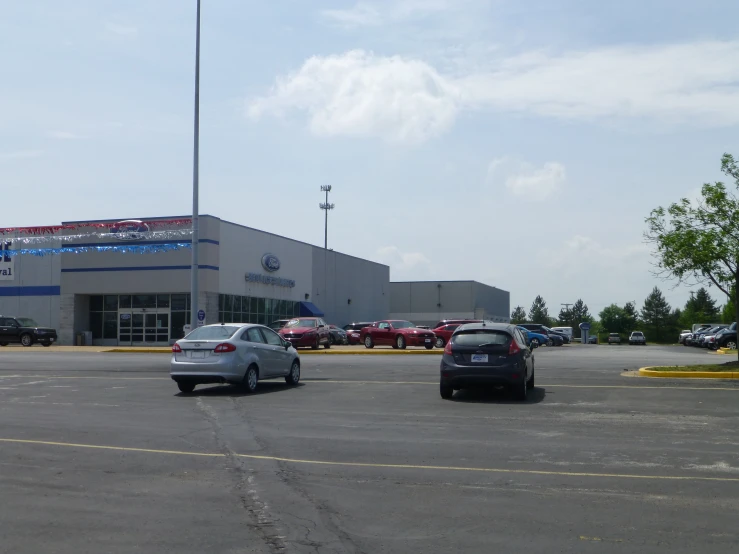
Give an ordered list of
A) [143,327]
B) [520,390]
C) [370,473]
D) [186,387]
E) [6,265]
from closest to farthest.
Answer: [370,473] → [520,390] → [186,387] → [143,327] → [6,265]

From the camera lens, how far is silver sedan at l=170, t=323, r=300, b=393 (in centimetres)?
1748

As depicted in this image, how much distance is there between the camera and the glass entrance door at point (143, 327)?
52375 mm

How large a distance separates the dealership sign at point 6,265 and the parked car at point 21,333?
622cm

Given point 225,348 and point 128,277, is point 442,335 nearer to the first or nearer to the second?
point 128,277

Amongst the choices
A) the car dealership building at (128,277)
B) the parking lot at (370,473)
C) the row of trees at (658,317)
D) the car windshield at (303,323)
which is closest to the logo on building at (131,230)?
the car dealership building at (128,277)

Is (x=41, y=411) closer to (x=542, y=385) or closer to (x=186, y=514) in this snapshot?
(x=186, y=514)

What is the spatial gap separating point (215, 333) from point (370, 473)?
9715 millimetres

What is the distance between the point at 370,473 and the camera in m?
8.99

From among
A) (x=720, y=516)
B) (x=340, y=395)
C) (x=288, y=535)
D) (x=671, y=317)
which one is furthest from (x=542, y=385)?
(x=671, y=317)

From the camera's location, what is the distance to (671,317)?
145250mm

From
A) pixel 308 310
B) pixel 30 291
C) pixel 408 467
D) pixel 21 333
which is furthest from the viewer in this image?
pixel 308 310

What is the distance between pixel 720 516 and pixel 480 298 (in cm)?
9431

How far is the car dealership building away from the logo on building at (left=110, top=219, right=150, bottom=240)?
62 millimetres

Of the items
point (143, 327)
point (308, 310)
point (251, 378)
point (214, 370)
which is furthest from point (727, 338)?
point (214, 370)
